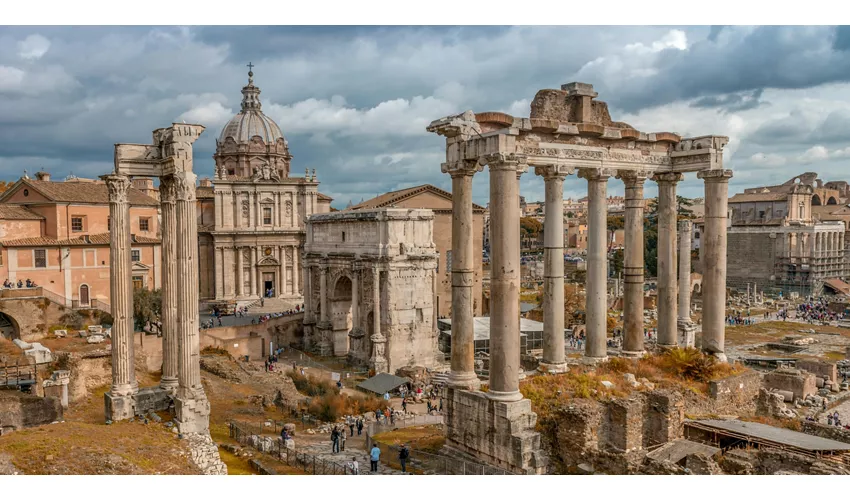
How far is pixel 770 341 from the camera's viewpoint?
47.0 meters

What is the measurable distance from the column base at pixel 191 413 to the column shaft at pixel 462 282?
20.0 ft

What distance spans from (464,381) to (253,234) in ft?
118

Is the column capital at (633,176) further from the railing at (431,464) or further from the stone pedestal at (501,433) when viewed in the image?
the railing at (431,464)

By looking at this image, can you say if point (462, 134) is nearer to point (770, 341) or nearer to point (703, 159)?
point (703, 159)

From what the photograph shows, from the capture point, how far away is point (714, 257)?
17234 mm

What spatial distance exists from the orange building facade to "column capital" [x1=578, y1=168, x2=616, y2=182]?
2714 centimetres

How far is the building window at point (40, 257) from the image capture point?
112 ft

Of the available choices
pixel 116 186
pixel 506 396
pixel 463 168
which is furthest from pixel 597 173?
pixel 116 186

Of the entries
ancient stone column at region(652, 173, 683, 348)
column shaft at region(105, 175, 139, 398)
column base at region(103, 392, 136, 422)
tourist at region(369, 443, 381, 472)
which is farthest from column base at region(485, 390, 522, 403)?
column shaft at region(105, 175, 139, 398)

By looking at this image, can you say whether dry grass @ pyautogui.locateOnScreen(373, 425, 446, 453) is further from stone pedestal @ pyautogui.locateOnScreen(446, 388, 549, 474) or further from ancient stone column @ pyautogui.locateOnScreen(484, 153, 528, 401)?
ancient stone column @ pyautogui.locateOnScreen(484, 153, 528, 401)

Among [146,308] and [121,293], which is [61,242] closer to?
[146,308]

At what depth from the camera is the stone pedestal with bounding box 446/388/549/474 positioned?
13320 millimetres

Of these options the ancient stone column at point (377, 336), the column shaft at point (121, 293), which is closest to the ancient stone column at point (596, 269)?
the column shaft at point (121, 293)

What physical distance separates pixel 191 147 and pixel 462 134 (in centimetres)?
678
